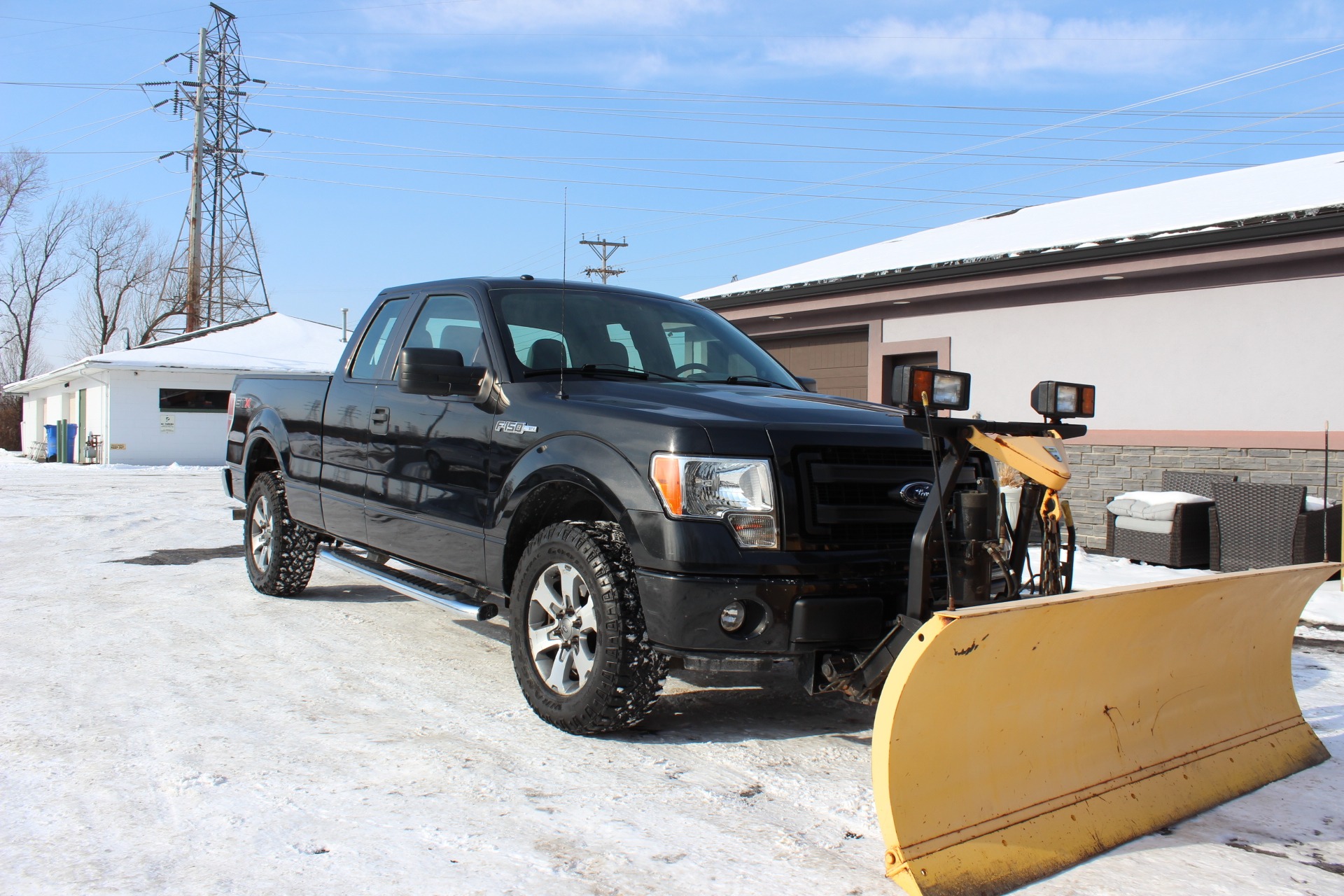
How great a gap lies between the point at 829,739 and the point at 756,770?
1.80 feet

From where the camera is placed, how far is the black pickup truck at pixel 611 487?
3.66 metres

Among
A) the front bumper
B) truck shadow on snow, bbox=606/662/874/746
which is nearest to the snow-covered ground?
truck shadow on snow, bbox=606/662/874/746

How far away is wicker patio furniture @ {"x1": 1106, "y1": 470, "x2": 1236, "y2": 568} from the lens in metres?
9.05

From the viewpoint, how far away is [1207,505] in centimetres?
916

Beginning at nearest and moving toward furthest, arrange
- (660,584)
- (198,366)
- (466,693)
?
(660,584)
(466,693)
(198,366)

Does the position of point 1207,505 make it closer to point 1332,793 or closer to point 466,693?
point 1332,793

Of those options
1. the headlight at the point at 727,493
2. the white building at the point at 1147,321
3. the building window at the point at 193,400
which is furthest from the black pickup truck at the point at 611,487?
the building window at the point at 193,400

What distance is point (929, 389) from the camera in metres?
3.26

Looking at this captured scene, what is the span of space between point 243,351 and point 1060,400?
3322cm

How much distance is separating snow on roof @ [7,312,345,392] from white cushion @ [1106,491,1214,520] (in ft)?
77.4

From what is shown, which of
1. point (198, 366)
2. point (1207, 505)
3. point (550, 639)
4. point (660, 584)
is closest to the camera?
point (660, 584)

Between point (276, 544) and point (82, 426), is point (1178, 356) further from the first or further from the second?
point (82, 426)

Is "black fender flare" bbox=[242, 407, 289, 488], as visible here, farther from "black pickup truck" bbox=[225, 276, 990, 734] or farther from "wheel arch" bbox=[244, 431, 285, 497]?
"black pickup truck" bbox=[225, 276, 990, 734]

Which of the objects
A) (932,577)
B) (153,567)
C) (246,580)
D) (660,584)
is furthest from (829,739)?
(153,567)
